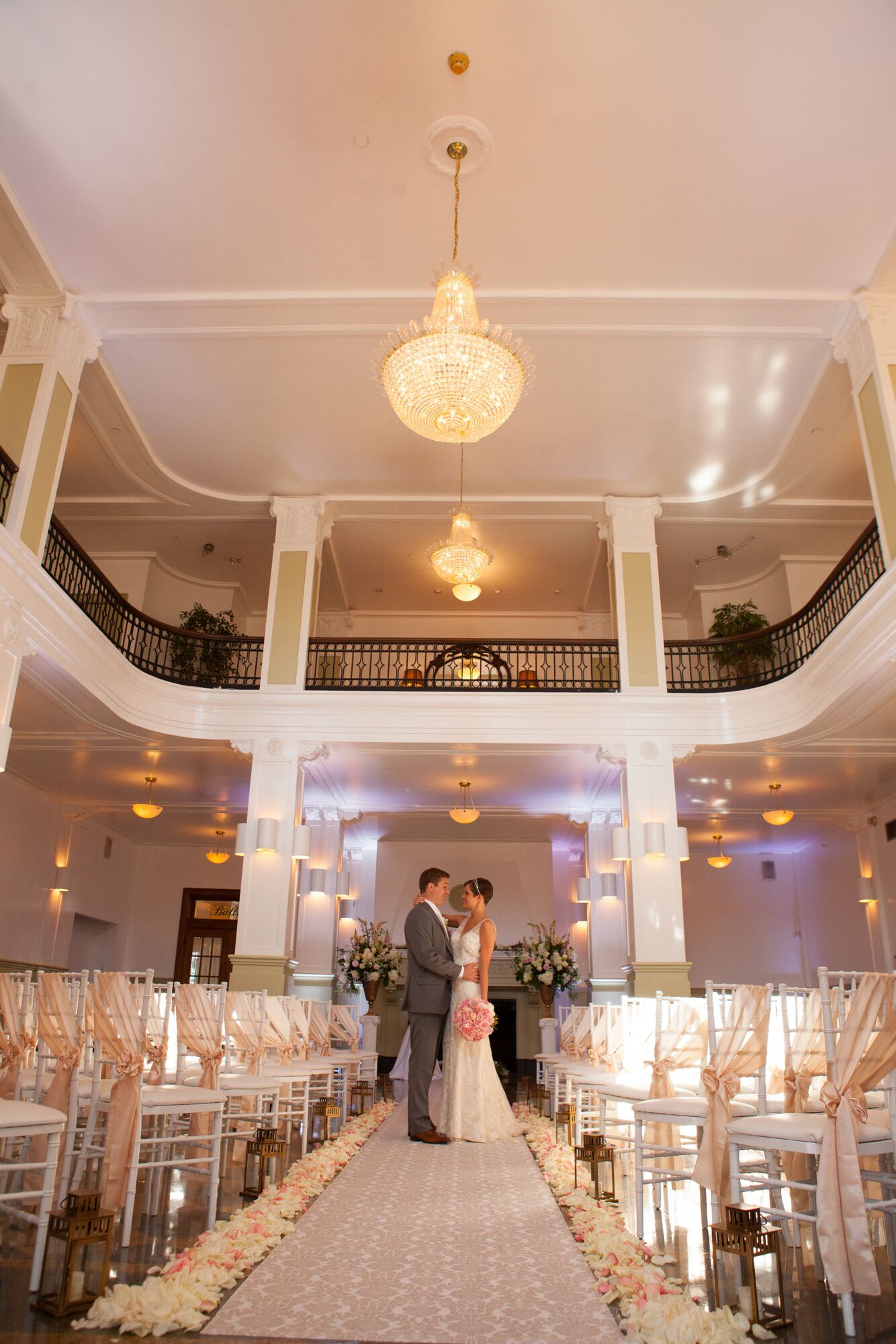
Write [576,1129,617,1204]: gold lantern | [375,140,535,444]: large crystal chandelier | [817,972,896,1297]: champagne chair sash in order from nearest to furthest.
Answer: [817,972,896,1297]: champagne chair sash
[576,1129,617,1204]: gold lantern
[375,140,535,444]: large crystal chandelier

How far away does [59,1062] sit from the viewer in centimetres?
397

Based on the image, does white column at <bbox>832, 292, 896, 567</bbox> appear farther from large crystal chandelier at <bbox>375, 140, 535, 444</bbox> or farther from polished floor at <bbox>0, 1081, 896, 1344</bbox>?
polished floor at <bbox>0, 1081, 896, 1344</bbox>

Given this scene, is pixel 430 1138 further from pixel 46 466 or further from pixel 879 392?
pixel 879 392

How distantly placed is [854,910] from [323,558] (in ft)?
32.4

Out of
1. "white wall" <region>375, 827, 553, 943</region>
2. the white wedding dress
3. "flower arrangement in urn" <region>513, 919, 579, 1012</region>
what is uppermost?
"white wall" <region>375, 827, 553, 943</region>

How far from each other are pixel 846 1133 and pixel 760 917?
47.7 feet

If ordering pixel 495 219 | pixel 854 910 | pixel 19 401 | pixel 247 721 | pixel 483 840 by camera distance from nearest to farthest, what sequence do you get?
pixel 495 219
pixel 19 401
pixel 247 721
pixel 854 910
pixel 483 840

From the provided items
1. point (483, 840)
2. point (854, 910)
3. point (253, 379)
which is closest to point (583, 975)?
point (483, 840)

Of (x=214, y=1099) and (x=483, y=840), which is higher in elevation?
(x=483, y=840)

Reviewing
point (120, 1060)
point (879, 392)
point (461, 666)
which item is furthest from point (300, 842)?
point (879, 392)

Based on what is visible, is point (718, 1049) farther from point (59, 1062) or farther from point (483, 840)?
point (483, 840)

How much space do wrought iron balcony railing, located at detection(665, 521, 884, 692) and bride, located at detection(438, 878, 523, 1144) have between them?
15.2 ft

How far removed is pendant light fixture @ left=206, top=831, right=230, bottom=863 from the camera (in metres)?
14.4

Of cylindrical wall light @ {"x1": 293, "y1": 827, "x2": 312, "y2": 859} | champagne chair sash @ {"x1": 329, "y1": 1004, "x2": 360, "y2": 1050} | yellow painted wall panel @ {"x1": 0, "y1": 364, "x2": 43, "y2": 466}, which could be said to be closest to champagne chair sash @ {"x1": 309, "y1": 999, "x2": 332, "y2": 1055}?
champagne chair sash @ {"x1": 329, "y1": 1004, "x2": 360, "y2": 1050}
